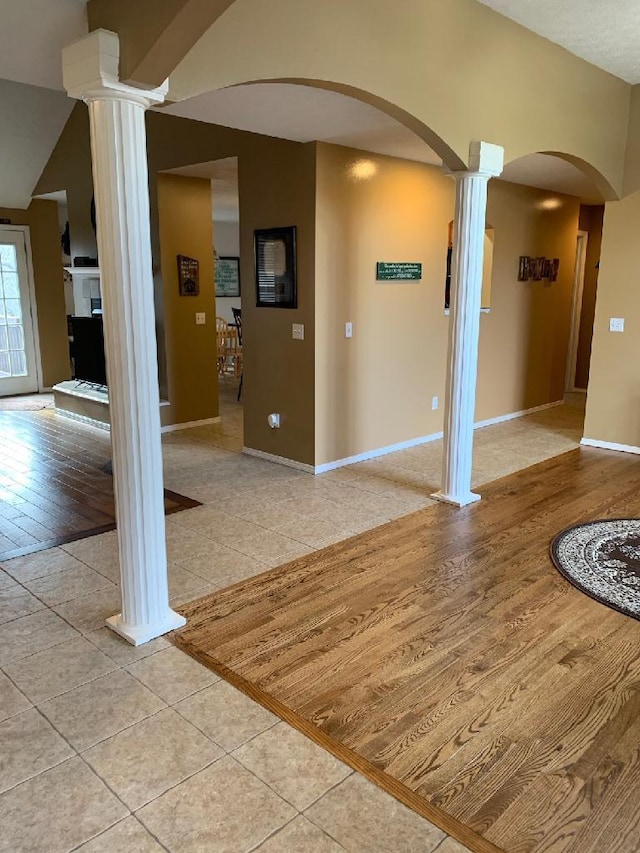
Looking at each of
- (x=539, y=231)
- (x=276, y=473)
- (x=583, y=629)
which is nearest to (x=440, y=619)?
(x=583, y=629)

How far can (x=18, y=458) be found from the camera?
5.44 meters

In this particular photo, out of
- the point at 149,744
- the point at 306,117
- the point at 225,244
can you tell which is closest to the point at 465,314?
the point at 306,117

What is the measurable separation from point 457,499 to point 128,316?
2.76 meters

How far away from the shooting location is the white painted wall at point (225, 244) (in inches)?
442

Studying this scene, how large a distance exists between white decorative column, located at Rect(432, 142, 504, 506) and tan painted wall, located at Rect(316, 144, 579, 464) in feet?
3.54

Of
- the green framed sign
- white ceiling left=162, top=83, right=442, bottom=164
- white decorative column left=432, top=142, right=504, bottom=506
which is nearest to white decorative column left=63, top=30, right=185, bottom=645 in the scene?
white ceiling left=162, top=83, right=442, bottom=164

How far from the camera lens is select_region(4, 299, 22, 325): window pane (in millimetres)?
8133

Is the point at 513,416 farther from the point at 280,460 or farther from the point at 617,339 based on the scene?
the point at 280,460

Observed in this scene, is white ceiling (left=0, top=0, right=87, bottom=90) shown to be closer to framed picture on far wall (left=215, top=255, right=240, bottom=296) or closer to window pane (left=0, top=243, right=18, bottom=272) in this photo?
window pane (left=0, top=243, right=18, bottom=272)

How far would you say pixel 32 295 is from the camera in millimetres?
8250

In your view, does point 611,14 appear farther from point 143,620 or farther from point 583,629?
point 143,620

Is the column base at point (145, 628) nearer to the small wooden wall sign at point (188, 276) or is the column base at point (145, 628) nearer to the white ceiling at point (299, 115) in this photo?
the white ceiling at point (299, 115)

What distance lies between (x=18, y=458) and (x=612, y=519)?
4687 mm

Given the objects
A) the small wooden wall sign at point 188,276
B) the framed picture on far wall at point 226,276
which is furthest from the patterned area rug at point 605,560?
the framed picture on far wall at point 226,276
